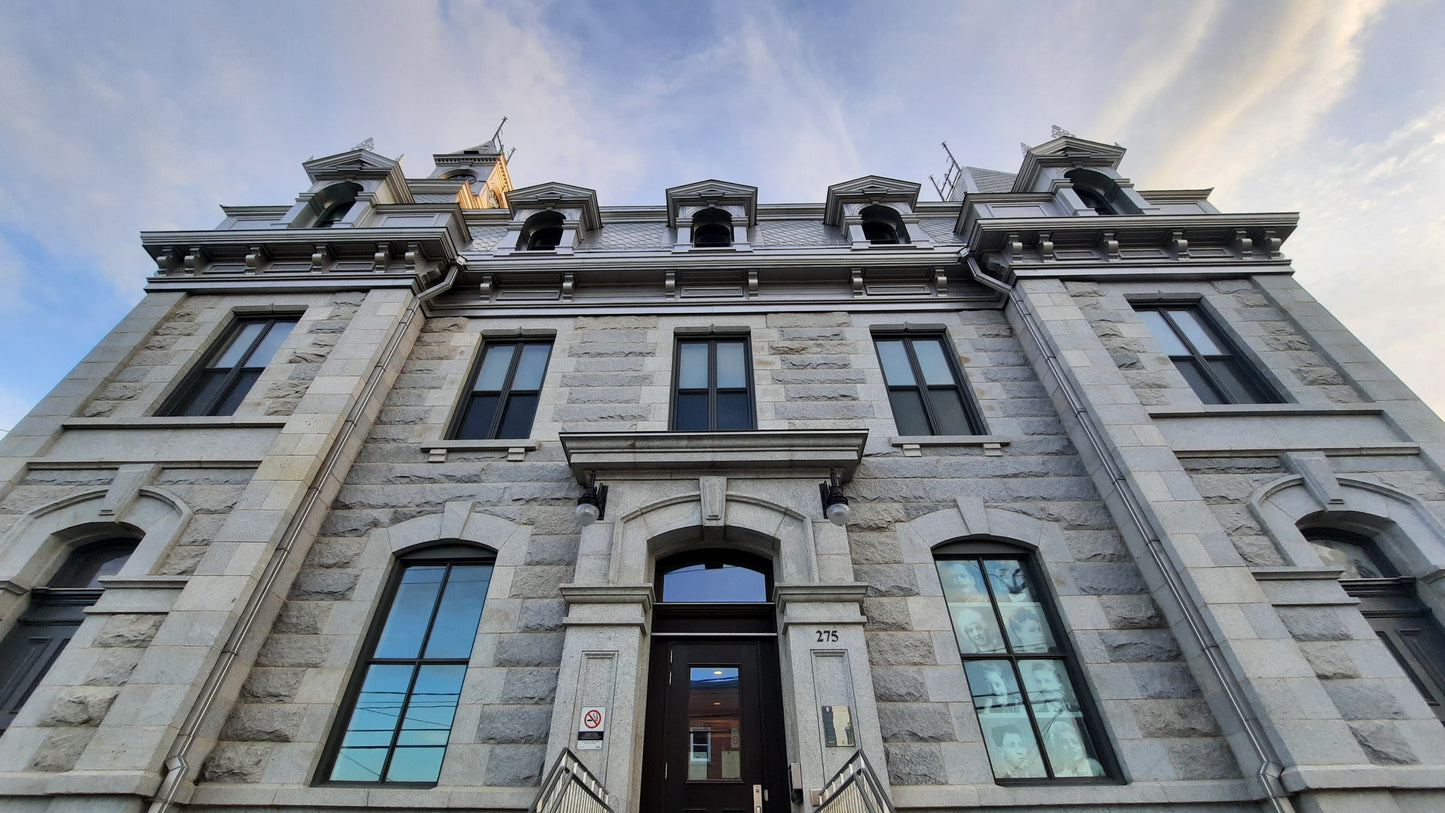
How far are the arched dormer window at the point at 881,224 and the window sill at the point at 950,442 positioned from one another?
5490 mm

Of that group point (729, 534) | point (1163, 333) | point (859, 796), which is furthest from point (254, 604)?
point (1163, 333)

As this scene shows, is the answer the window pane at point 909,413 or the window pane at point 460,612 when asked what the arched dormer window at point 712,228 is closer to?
the window pane at point 909,413

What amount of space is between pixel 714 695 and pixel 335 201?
38.3 feet

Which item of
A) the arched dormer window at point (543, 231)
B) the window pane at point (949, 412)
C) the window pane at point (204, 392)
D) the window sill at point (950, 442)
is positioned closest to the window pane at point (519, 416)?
the window pane at point (204, 392)

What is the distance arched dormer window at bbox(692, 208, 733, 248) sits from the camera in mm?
12383

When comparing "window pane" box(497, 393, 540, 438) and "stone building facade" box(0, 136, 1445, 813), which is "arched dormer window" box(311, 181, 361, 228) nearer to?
"stone building facade" box(0, 136, 1445, 813)

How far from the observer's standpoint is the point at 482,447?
26.4 feet

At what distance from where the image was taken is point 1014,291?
973 cm

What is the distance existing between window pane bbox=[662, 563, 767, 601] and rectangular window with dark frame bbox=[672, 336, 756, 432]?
2.22 m

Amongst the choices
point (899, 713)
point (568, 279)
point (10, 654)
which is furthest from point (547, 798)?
point (568, 279)

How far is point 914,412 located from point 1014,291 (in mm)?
2776

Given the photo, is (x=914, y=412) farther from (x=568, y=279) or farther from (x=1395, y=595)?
(x=568, y=279)

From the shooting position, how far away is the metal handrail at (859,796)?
455cm

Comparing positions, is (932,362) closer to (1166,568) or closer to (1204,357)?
(1204,357)
